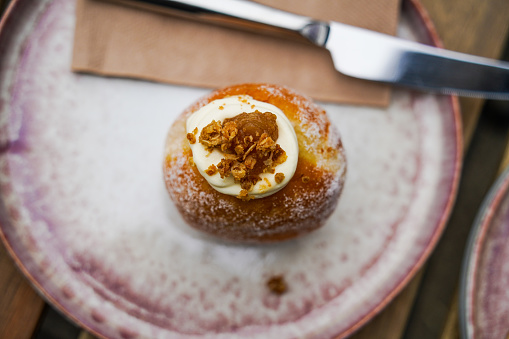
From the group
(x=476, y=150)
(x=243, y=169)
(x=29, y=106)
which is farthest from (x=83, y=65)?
(x=476, y=150)

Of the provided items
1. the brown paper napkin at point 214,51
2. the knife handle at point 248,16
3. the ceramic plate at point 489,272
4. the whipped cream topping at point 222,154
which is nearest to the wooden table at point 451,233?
the ceramic plate at point 489,272

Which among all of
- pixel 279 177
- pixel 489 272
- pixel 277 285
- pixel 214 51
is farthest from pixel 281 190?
pixel 489 272

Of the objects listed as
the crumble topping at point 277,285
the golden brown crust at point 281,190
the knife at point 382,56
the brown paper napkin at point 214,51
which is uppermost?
the knife at point 382,56

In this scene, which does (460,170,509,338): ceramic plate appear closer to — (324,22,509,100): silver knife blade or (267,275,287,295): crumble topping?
(324,22,509,100): silver knife blade

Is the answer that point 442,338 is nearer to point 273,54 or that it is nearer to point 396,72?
point 396,72

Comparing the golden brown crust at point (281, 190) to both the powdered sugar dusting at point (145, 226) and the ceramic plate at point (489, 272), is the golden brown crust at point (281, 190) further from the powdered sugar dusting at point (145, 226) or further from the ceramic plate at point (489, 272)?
the ceramic plate at point (489, 272)
